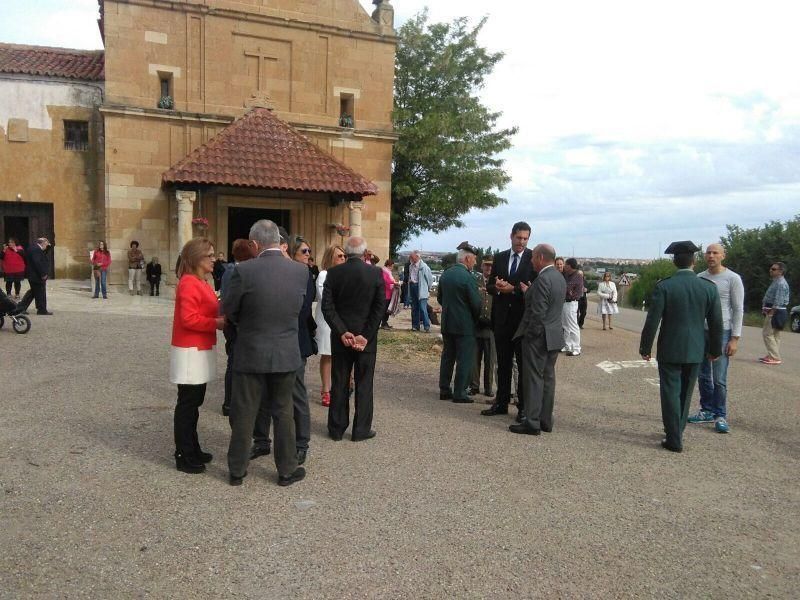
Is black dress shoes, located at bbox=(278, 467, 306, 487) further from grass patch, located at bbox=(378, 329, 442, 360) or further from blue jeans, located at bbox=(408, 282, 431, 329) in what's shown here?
blue jeans, located at bbox=(408, 282, 431, 329)

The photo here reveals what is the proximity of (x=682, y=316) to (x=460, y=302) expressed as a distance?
8.51 feet

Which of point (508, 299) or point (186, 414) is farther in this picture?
point (508, 299)

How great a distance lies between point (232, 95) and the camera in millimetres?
18938

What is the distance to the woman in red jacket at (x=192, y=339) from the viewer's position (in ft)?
15.2

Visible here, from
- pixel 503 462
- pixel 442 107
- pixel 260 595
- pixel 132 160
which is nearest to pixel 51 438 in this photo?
pixel 260 595

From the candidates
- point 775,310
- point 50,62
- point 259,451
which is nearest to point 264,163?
point 50,62

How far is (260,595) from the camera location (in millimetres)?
3219

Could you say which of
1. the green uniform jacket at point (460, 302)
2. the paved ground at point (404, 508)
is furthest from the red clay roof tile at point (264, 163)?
the green uniform jacket at point (460, 302)

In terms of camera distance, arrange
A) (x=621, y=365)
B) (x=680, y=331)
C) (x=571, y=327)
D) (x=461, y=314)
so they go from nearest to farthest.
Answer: (x=680, y=331) < (x=461, y=314) < (x=621, y=365) < (x=571, y=327)

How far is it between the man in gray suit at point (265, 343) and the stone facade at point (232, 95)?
1364 cm

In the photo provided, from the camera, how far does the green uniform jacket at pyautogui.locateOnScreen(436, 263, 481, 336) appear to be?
761 centimetres

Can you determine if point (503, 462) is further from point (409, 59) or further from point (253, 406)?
point (409, 59)

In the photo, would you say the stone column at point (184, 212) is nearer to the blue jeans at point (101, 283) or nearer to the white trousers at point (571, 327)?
the blue jeans at point (101, 283)

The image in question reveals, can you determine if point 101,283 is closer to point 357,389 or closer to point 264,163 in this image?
point 264,163
